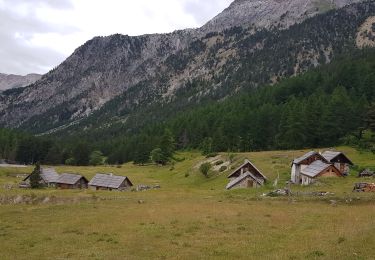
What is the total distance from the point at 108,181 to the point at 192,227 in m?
57.8

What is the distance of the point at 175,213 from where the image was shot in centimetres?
4541

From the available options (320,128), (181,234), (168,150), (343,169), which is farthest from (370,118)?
(181,234)

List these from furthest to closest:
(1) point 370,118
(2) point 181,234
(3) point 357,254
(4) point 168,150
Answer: (4) point 168,150 → (1) point 370,118 → (2) point 181,234 → (3) point 357,254

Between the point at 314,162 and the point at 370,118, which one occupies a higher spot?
the point at 370,118

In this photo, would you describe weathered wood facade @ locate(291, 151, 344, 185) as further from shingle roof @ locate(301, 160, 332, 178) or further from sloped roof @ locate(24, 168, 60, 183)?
sloped roof @ locate(24, 168, 60, 183)

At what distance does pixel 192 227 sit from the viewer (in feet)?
120

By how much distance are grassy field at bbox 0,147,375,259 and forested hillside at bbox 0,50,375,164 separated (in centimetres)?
5273

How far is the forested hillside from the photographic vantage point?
115625 mm

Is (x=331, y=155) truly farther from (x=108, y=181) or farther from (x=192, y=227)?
(x=192, y=227)

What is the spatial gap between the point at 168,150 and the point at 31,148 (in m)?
70.0

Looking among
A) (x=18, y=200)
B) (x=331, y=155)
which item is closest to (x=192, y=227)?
(x=18, y=200)

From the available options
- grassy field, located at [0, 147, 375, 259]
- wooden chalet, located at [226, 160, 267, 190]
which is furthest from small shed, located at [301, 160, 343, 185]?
grassy field, located at [0, 147, 375, 259]

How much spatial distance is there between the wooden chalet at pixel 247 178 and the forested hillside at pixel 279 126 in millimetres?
38302

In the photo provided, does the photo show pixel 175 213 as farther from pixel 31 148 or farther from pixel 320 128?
pixel 31 148
